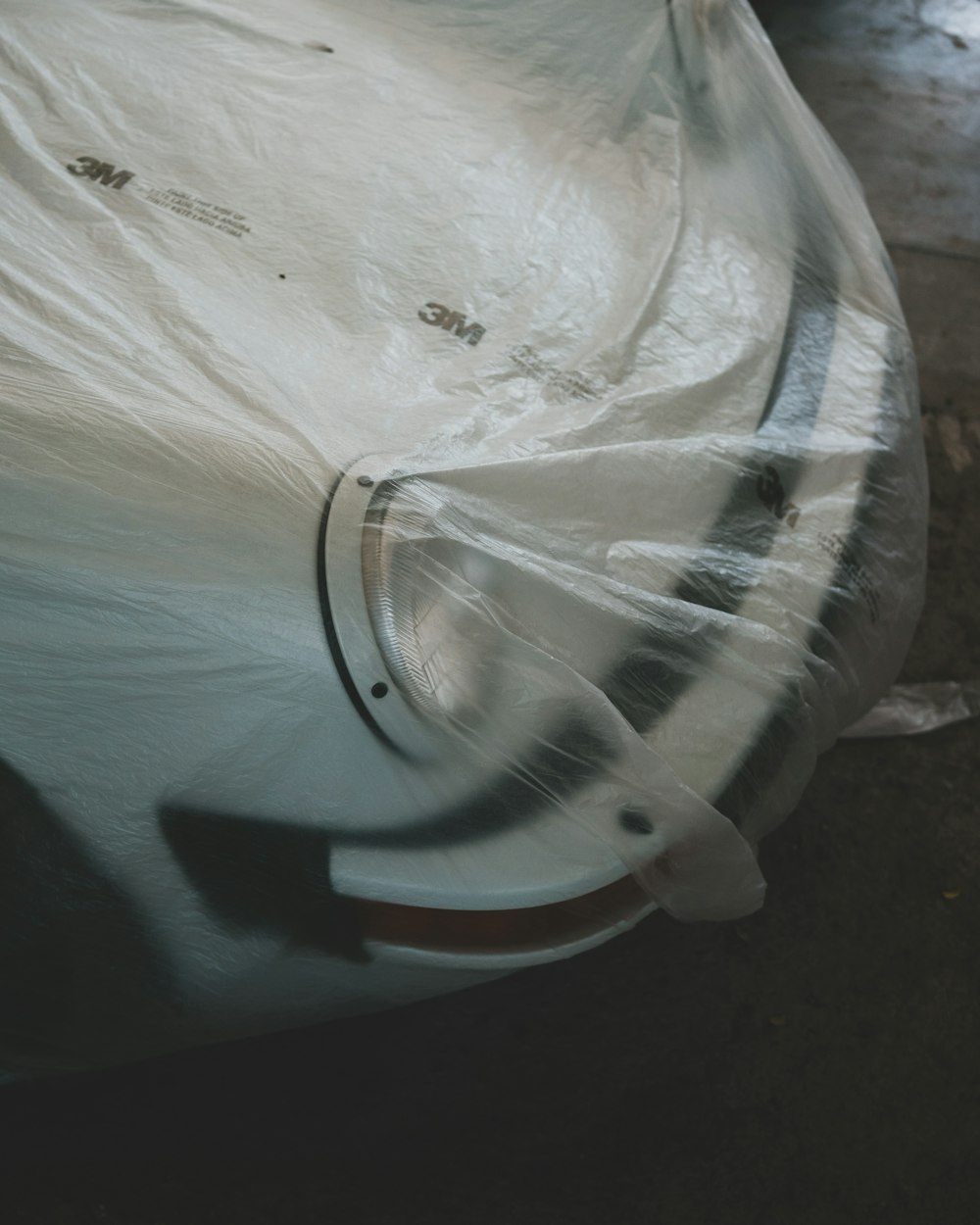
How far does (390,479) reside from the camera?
0.93 m

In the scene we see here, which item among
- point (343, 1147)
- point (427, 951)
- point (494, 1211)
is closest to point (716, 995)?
point (494, 1211)

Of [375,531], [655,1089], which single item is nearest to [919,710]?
[655,1089]

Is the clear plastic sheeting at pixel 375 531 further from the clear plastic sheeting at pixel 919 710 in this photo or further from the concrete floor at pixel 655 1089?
the clear plastic sheeting at pixel 919 710

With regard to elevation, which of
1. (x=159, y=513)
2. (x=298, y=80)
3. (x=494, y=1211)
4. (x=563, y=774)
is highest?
(x=298, y=80)

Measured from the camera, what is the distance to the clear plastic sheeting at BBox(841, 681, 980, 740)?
76.0 inches

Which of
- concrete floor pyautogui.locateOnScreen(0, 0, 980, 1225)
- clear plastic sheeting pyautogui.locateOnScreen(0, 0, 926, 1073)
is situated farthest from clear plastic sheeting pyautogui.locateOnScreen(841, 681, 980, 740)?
clear plastic sheeting pyautogui.locateOnScreen(0, 0, 926, 1073)

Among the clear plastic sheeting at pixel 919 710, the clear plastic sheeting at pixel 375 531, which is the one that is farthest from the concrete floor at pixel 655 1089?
the clear plastic sheeting at pixel 375 531

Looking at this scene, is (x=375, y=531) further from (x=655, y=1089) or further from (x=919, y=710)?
(x=919, y=710)

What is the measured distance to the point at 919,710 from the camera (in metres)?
1.98

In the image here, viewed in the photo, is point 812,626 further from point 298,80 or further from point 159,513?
point 298,80

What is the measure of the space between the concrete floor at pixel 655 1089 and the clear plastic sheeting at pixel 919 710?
1.3 inches

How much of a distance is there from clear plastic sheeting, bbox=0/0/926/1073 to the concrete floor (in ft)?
0.83

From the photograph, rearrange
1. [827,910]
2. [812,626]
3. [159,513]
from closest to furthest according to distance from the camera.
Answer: [159,513]
[812,626]
[827,910]

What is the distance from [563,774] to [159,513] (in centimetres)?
44
